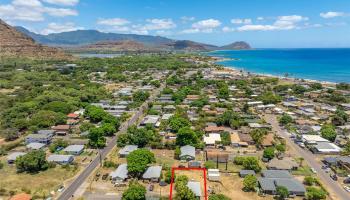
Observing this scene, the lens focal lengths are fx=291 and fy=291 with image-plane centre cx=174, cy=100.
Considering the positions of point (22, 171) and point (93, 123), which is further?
point (93, 123)

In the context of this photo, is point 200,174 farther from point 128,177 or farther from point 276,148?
point 276,148

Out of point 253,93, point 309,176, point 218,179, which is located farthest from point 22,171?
point 253,93

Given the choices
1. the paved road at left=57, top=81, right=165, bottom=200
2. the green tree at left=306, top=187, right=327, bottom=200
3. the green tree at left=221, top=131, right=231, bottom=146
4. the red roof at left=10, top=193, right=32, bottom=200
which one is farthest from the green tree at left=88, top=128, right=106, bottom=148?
the green tree at left=306, top=187, right=327, bottom=200

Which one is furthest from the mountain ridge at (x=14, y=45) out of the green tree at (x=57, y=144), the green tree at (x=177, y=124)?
the green tree at (x=177, y=124)

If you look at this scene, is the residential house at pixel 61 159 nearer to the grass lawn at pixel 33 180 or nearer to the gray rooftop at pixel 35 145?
the grass lawn at pixel 33 180

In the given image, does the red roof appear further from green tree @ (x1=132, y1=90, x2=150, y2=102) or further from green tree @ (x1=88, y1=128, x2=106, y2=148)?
green tree @ (x1=132, y1=90, x2=150, y2=102)

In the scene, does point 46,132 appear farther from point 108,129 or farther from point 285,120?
point 285,120

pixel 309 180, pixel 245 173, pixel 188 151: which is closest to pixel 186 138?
pixel 188 151
